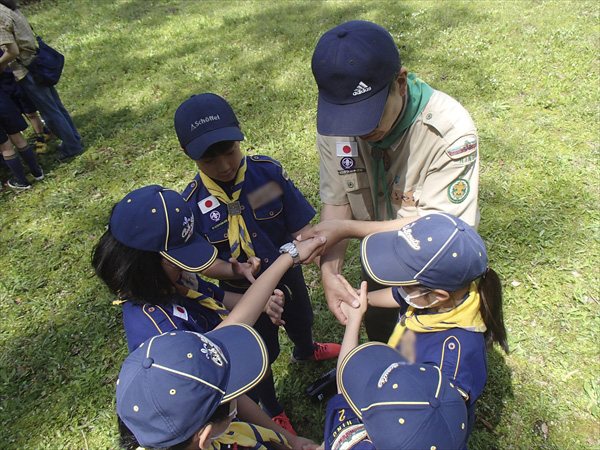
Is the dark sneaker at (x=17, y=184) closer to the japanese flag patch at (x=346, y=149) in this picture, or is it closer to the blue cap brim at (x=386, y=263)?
the japanese flag patch at (x=346, y=149)

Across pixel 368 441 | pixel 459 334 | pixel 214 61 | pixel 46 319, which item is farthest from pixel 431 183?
pixel 214 61

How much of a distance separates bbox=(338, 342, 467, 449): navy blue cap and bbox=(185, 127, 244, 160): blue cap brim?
133 centimetres

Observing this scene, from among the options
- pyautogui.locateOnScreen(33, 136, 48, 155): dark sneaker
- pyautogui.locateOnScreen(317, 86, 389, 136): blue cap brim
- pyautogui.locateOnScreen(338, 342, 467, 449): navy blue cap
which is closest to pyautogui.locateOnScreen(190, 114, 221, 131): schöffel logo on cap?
pyautogui.locateOnScreen(317, 86, 389, 136): blue cap brim

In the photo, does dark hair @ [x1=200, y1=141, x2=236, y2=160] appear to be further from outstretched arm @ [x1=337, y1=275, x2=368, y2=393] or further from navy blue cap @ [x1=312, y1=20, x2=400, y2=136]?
outstretched arm @ [x1=337, y1=275, x2=368, y2=393]

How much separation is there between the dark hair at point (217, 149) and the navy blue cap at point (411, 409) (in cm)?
134

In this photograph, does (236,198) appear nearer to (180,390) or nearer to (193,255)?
(193,255)

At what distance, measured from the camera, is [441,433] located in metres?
1.33

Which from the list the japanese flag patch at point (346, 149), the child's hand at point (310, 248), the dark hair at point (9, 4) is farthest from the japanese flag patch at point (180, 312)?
the dark hair at point (9, 4)

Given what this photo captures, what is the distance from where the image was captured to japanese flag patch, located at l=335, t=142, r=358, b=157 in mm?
2184

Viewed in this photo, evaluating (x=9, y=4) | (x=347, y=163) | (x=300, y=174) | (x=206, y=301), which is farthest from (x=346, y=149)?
(x=9, y=4)

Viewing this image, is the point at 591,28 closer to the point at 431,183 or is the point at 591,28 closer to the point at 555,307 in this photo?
the point at 555,307

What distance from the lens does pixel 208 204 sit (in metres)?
2.43

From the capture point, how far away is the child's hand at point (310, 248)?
2199mm

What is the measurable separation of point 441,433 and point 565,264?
2.93 m
